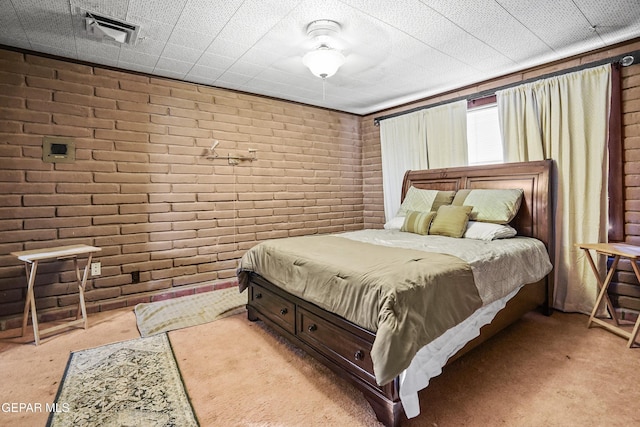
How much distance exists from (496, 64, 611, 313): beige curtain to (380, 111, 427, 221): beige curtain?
1.25 metres

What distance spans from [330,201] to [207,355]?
2.86m

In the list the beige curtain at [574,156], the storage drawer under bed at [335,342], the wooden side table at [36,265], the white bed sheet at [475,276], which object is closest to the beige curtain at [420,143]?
the beige curtain at [574,156]

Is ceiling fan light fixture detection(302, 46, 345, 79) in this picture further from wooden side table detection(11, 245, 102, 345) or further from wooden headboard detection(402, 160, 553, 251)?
wooden side table detection(11, 245, 102, 345)

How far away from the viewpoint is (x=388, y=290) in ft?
4.83

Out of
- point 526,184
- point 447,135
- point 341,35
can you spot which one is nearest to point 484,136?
point 447,135

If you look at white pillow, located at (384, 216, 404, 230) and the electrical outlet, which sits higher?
white pillow, located at (384, 216, 404, 230)

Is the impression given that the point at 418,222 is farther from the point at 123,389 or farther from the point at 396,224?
the point at 123,389

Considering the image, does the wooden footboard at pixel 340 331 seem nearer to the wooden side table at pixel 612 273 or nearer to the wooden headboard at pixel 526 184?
the wooden side table at pixel 612 273

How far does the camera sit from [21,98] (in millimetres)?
2623

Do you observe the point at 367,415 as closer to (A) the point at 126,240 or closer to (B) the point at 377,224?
(A) the point at 126,240

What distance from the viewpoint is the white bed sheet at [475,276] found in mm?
1536

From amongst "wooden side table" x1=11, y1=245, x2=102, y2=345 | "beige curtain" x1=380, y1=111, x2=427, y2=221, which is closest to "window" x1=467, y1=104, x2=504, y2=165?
"beige curtain" x1=380, y1=111, x2=427, y2=221

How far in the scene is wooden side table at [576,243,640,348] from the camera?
7.08 ft

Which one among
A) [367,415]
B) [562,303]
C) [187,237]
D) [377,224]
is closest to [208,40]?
[187,237]
